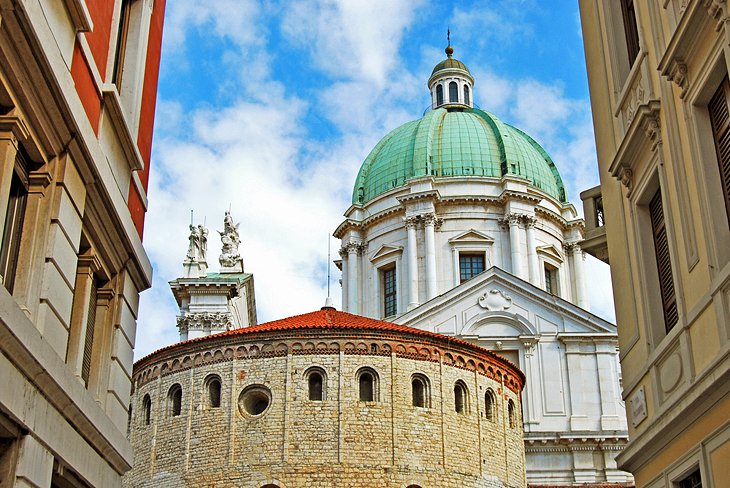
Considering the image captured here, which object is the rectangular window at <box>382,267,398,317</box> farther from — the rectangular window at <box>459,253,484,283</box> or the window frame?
→ the window frame

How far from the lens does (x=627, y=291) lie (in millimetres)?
14359

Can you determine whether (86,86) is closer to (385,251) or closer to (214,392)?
(214,392)

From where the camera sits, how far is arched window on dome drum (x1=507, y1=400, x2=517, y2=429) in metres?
30.1

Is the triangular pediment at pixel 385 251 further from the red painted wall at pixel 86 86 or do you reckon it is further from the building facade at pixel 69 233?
the red painted wall at pixel 86 86

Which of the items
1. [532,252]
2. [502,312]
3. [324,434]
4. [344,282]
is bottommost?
[324,434]

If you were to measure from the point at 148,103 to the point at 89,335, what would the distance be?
4.50 metres

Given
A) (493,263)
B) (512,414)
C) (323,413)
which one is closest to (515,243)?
(493,263)

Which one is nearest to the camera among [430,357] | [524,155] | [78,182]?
[78,182]

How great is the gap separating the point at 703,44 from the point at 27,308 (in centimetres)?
799

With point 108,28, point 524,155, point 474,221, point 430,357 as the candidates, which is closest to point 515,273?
point 474,221

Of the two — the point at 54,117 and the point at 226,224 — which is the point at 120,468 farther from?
the point at 226,224

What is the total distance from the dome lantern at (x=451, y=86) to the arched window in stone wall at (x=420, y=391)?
98.7ft

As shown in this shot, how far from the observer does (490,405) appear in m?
29.3

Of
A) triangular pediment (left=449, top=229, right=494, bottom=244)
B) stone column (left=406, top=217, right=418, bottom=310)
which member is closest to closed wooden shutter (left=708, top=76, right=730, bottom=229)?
stone column (left=406, top=217, right=418, bottom=310)
